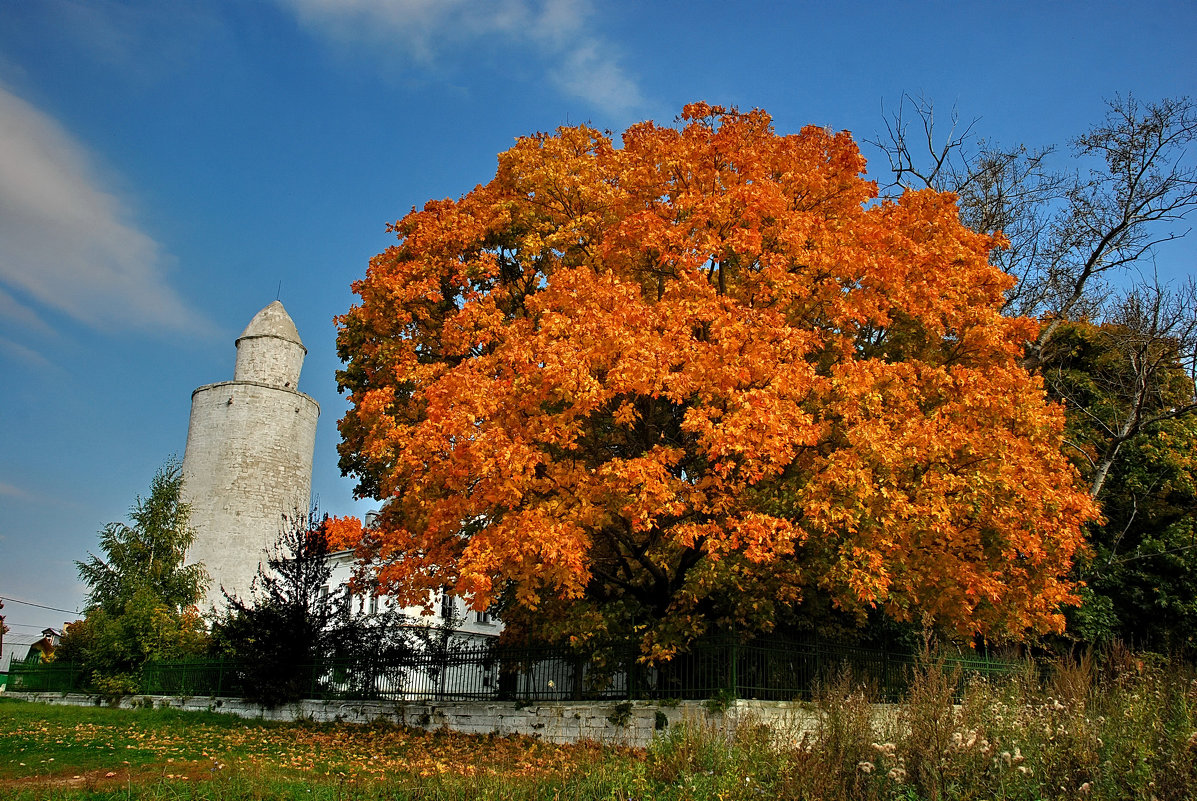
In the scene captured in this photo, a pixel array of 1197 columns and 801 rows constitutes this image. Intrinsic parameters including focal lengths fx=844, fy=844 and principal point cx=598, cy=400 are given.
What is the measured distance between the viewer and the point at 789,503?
12453 mm

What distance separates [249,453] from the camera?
37.0m

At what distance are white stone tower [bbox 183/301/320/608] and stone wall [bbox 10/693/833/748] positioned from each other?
48.1 ft

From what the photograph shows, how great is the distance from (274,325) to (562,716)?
1207 inches

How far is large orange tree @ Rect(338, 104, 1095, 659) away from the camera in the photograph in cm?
1198

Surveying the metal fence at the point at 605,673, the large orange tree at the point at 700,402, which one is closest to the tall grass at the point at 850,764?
the metal fence at the point at 605,673

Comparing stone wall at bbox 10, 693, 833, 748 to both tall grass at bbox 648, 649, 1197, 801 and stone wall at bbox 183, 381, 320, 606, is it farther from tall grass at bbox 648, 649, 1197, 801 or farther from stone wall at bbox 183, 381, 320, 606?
stone wall at bbox 183, 381, 320, 606

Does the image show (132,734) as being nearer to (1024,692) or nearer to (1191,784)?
(1024,692)

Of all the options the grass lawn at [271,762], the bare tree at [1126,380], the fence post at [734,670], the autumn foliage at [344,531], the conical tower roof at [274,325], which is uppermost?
the conical tower roof at [274,325]

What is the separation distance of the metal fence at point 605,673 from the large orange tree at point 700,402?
70 centimetres

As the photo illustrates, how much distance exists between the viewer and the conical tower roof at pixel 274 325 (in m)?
40.0

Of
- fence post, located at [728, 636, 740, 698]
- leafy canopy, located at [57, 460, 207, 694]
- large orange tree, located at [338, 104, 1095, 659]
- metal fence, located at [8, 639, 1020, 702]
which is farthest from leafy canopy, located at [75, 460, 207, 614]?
fence post, located at [728, 636, 740, 698]

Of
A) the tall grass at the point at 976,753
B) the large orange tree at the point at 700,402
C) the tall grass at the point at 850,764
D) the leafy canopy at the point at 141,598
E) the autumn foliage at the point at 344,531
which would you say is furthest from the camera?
the leafy canopy at the point at 141,598

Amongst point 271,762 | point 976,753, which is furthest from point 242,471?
point 976,753

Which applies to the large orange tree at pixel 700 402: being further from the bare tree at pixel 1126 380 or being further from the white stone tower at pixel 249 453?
the white stone tower at pixel 249 453
